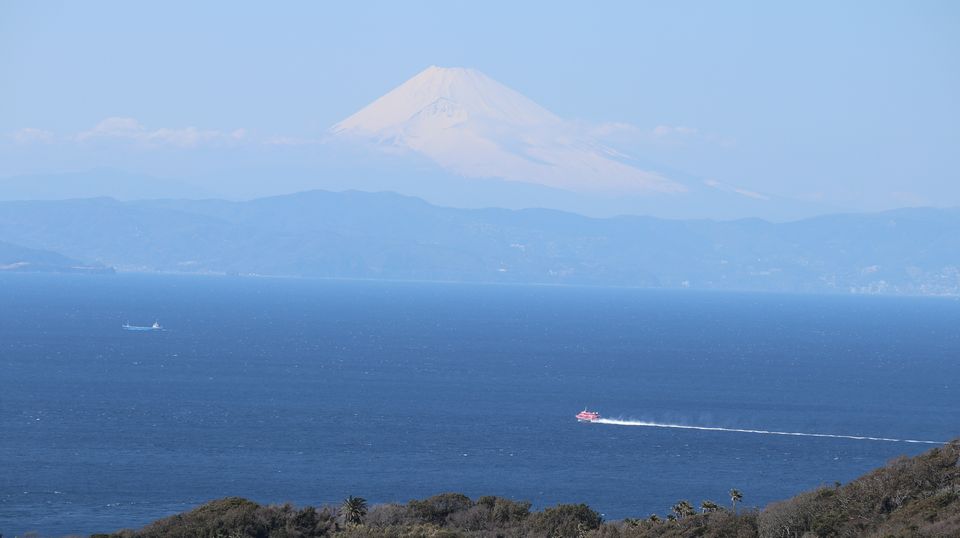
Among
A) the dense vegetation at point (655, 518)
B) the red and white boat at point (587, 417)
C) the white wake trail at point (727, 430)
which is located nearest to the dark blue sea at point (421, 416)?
the red and white boat at point (587, 417)

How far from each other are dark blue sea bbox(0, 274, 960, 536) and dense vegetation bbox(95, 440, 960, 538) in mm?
18346

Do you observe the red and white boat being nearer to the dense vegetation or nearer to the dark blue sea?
the dark blue sea

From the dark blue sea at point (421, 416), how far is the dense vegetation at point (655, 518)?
1835 centimetres

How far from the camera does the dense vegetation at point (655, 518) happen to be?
2936 cm

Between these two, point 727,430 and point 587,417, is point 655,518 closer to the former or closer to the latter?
point 727,430

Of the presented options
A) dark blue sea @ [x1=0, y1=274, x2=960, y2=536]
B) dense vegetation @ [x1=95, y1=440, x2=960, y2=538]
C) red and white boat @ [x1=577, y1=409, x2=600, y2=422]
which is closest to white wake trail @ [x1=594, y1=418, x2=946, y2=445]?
red and white boat @ [x1=577, y1=409, x2=600, y2=422]

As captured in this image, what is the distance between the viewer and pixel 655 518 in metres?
34.2

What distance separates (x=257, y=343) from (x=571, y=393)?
4783 centimetres

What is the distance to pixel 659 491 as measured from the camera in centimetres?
6169

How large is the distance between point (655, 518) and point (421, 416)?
171ft

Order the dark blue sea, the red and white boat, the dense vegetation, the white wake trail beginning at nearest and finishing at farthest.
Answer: the dense vegetation < the dark blue sea < the white wake trail < the red and white boat

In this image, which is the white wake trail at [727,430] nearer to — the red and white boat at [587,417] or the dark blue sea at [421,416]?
the red and white boat at [587,417]

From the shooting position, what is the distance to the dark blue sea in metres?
60.8

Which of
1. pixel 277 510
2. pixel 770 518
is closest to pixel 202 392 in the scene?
pixel 277 510
